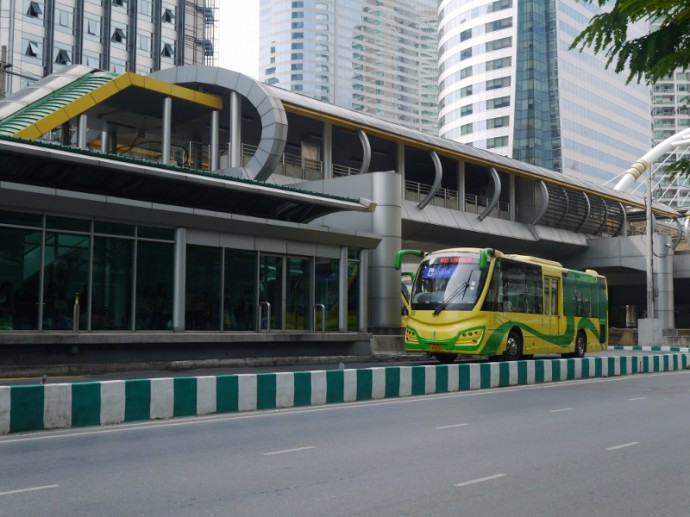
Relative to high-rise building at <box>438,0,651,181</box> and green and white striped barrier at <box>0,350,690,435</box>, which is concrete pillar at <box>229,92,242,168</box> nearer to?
green and white striped barrier at <box>0,350,690,435</box>

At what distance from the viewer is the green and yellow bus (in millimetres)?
22688

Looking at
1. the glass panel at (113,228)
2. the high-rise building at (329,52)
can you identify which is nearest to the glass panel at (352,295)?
the glass panel at (113,228)

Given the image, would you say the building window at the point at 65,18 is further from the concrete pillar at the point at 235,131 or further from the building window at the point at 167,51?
the concrete pillar at the point at 235,131

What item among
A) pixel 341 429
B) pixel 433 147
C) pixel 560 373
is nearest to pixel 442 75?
pixel 433 147

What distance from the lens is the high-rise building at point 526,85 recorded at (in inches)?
4569

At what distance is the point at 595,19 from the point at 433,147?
Result: 34251mm

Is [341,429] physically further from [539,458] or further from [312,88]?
[312,88]

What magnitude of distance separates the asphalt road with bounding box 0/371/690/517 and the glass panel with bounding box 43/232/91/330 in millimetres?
8147

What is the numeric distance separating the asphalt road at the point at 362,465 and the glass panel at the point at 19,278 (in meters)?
8.11

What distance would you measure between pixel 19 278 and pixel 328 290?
1039 cm

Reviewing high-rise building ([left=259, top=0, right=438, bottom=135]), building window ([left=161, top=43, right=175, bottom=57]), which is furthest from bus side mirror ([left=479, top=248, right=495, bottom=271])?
high-rise building ([left=259, top=0, right=438, bottom=135])

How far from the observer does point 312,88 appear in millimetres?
182250

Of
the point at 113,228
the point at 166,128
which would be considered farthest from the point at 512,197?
the point at 113,228

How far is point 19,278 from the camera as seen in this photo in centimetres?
1891
